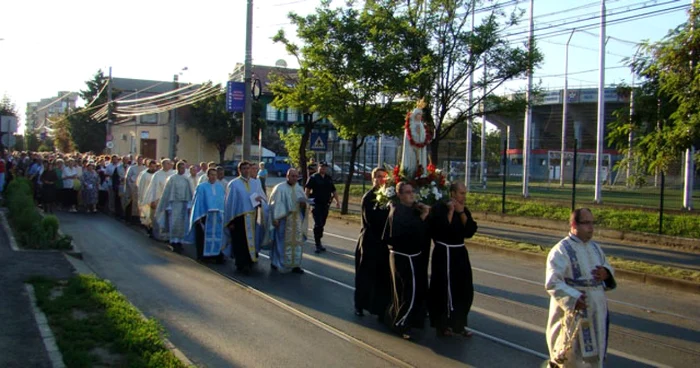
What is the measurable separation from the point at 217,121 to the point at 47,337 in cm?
5065

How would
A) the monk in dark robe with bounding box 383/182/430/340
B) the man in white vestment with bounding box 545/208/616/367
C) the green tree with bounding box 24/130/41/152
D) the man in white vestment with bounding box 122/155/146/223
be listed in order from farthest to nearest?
the green tree with bounding box 24/130/41/152 < the man in white vestment with bounding box 122/155/146/223 < the monk in dark robe with bounding box 383/182/430/340 < the man in white vestment with bounding box 545/208/616/367

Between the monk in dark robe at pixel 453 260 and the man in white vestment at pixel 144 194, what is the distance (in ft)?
33.5

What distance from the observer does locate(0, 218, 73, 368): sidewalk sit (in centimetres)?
602

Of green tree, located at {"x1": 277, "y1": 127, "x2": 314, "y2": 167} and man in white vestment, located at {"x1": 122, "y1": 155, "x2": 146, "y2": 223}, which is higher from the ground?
green tree, located at {"x1": 277, "y1": 127, "x2": 314, "y2": 167}

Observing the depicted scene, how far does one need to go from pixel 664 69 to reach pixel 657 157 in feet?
4.92

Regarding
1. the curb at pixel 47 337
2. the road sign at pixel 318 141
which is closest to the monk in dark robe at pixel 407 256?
the curb at pixel 47 337

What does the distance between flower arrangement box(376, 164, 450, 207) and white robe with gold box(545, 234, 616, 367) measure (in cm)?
259

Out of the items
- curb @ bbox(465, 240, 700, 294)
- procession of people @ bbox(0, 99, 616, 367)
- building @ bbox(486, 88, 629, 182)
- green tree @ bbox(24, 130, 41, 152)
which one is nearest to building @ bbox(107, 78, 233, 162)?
building @ bbox(486, 88, 629, 182)

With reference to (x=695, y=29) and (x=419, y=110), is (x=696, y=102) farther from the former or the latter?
(x=419, y=110)

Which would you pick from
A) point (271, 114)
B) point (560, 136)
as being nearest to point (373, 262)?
point (560, 136)

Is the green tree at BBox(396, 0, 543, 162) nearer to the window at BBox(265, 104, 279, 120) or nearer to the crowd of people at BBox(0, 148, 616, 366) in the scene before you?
the crowd of people at BBox(0, 148, 616, 366)

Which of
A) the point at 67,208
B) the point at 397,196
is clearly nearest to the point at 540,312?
the point at 397,196

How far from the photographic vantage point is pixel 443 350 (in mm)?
7078

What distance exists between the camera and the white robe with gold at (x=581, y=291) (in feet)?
16.9
